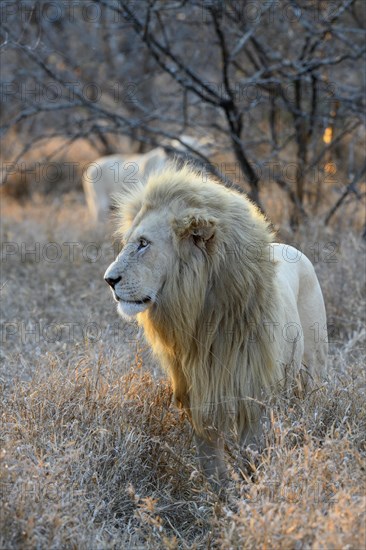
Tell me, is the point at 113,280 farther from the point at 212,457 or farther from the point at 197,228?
the point at 212,457

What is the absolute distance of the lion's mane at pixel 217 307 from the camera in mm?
3264

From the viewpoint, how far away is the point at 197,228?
3.23 meters

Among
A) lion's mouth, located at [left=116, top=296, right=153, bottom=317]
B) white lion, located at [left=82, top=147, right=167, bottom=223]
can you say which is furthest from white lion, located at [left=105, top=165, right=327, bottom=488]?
white lion, located at [left=82, top=147, right=167, bottom=223]

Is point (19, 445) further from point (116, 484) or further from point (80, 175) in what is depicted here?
point (80, 175)

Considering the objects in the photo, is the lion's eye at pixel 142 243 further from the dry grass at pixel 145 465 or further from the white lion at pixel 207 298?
the dry grass at pixel 145 465

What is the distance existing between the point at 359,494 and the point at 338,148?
292 inches

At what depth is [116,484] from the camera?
3.29m

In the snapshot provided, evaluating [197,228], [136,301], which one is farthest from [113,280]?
[197,228]

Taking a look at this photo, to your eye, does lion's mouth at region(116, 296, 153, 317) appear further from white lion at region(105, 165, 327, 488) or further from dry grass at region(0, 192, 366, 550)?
dry grass at region(0, 192, 366, 550)

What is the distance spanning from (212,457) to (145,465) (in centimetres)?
29

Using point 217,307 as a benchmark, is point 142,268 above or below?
above

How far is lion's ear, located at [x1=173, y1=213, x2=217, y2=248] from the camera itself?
3.21 meters

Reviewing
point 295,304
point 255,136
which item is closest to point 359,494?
point 295,304

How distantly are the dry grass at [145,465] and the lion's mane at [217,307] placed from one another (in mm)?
175
